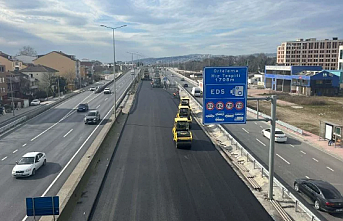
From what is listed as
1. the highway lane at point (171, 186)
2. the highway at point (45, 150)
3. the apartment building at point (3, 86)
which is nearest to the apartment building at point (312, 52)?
the apartment building at point (3, 86)

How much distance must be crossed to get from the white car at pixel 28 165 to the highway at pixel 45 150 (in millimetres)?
312

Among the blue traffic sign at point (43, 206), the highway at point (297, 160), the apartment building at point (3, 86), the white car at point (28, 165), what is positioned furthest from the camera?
the apartment building at point (3, 86)

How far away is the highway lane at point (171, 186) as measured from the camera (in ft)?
42.8

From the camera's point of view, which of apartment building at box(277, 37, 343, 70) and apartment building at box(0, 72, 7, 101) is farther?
apartment building at box(277, 37, 343, 70)

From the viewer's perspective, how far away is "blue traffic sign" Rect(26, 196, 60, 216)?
11.1 m

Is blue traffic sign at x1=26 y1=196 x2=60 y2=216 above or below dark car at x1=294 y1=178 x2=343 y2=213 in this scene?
above

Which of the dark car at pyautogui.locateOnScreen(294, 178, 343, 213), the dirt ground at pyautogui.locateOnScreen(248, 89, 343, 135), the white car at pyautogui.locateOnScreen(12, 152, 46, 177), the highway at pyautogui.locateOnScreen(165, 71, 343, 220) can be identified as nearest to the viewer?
the dark car at pyautogui.locateOnScreen(294, 178, 343, 213)

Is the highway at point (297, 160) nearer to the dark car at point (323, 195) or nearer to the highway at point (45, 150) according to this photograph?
the dark car at point (323, 195)

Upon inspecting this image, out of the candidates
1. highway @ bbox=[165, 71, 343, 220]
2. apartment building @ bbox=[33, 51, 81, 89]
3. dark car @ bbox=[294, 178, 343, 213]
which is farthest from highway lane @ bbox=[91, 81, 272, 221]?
apartment building @ bbox=[33, 51, 81, 89]

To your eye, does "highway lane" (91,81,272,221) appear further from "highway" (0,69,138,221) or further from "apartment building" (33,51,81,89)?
"apartment building" (33,51,81,89)

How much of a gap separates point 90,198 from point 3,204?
404cm

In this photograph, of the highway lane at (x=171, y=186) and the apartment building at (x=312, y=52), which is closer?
the highway lane at (x=171, y=186)

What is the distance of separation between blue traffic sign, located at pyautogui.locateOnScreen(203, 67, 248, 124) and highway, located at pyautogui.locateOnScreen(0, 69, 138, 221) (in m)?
9.32

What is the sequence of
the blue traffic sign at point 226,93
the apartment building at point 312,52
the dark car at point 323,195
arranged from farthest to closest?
the apartment building at point 312,52 → the blue traffic sign at point 226,93 → the dark car at point 323,195
